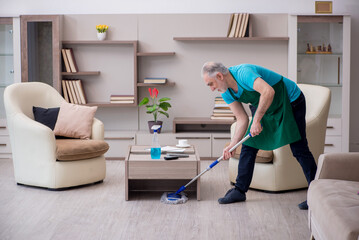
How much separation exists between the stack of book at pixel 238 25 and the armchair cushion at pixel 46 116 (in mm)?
2239

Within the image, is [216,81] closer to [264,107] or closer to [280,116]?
[264,107]

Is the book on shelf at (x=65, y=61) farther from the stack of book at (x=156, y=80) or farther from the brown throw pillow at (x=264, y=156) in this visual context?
the brown throw pillow at (x=264, y=156)

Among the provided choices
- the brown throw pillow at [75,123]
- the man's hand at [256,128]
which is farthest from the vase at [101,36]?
the man's hand at [256,128]

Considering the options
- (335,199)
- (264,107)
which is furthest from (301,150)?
(335,199)

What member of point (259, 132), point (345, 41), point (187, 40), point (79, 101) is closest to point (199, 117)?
point (187, 40)

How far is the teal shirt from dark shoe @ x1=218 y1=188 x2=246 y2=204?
70 cm

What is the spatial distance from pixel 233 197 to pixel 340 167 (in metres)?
1.13

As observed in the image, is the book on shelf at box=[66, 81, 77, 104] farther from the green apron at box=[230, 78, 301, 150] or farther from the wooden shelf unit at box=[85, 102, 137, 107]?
the green apron at box=[230, 78, 301, 150]

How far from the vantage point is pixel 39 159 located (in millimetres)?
4094

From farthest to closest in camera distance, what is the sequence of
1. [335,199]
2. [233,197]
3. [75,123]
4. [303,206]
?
[75,123], [233,197], [303,206], [335,199]

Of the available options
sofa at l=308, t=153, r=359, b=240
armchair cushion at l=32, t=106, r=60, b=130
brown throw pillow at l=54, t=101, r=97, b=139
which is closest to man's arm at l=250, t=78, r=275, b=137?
sofa at l=308, t=153, r=359, b=240

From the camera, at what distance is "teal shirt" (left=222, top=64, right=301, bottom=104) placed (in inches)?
127

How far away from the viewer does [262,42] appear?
19.1 feet

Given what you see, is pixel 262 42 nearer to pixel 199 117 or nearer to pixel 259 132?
pixel 199 117
